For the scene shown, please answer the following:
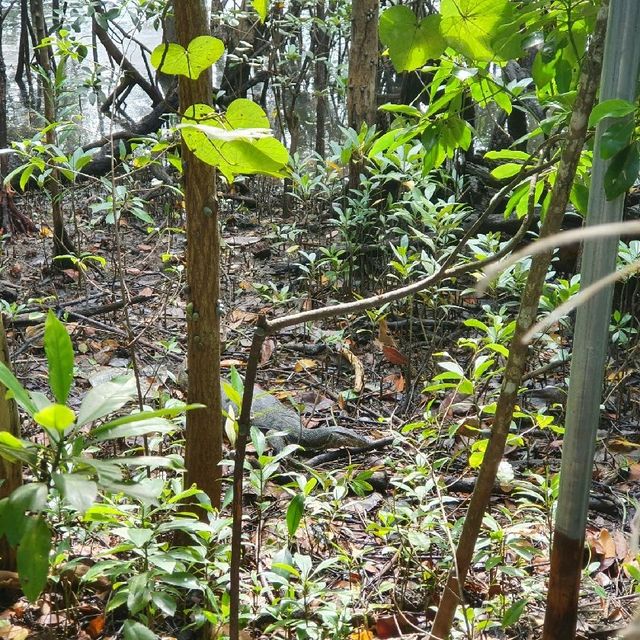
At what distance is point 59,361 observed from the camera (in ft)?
3.99

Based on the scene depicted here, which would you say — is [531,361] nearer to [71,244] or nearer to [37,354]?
[37,354]

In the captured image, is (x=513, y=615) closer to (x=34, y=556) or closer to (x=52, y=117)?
(x=34, y=556)

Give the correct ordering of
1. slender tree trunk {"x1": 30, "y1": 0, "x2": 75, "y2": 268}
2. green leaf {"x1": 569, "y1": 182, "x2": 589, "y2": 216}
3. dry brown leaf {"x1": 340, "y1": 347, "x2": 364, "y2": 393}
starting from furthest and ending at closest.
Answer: slender tree trunk {"x1": 30, "y1": 0, "x2": 75, "y2": 268}, dry brown leaf {"x1": 340, "y1": 347, "x2": 364, "y2": 393}, green leaf {"x1": 569, "y1": 182, "x2": 589, "y2": 216}

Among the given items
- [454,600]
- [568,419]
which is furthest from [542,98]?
[454,600]

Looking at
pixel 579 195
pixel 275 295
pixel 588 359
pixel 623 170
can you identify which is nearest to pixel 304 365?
pixel 275 295

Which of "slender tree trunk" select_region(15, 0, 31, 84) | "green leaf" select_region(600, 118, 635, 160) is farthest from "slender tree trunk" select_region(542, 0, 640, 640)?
"slender tree trunk" select_region(15, 0, 31, 84)

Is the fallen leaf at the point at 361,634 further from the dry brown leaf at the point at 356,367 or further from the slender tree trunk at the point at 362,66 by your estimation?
the slender tree trunk at the point at 362,66

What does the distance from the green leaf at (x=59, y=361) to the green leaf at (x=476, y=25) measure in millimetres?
861

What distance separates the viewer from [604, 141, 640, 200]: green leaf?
1.06 m

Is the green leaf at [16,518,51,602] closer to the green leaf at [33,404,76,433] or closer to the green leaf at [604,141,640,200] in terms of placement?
the green leaf at [33,404,76,433]

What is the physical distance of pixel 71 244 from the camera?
5090 millimetres

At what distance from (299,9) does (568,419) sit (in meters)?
6.96

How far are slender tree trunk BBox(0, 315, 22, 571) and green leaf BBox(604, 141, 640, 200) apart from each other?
53.4 inches

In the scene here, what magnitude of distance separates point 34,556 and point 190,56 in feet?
2.61
